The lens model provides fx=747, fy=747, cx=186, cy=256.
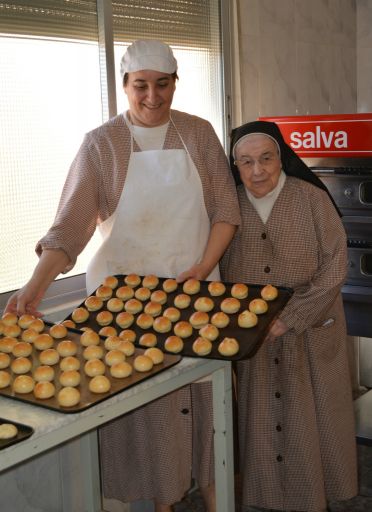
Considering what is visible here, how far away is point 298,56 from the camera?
405 cm

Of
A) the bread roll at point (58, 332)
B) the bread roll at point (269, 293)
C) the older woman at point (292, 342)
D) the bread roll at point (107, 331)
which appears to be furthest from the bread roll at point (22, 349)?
the older woman at point (292, 342)

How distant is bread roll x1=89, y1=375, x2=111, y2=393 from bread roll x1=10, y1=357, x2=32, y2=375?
20 cm

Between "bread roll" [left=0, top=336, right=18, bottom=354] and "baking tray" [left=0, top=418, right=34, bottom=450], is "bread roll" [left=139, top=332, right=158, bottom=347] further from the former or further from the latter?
"baking tray" [left=0, top=418, right=34, bottom=450]

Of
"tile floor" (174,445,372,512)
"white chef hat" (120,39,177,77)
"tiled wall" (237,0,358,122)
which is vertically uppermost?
"tiled wall" (237,0,358,122)

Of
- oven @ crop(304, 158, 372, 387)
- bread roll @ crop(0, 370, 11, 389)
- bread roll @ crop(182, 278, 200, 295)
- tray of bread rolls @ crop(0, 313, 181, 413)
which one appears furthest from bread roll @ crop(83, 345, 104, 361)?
oven @ crop(304, 158, 372, 387)

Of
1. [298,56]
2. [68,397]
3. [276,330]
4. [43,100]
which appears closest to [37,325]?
[68,397]

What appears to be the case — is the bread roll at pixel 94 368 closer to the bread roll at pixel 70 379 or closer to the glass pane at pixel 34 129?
the bread roll at pixel 70 379

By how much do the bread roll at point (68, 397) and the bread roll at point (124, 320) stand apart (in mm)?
494

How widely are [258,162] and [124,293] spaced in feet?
2.04

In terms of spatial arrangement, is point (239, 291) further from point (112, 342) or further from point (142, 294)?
point (112, 342)

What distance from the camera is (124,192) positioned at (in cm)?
248

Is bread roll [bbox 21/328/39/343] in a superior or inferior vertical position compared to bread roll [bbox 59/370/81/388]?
superior

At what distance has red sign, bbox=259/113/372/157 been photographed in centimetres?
320

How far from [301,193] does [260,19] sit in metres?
1.52
